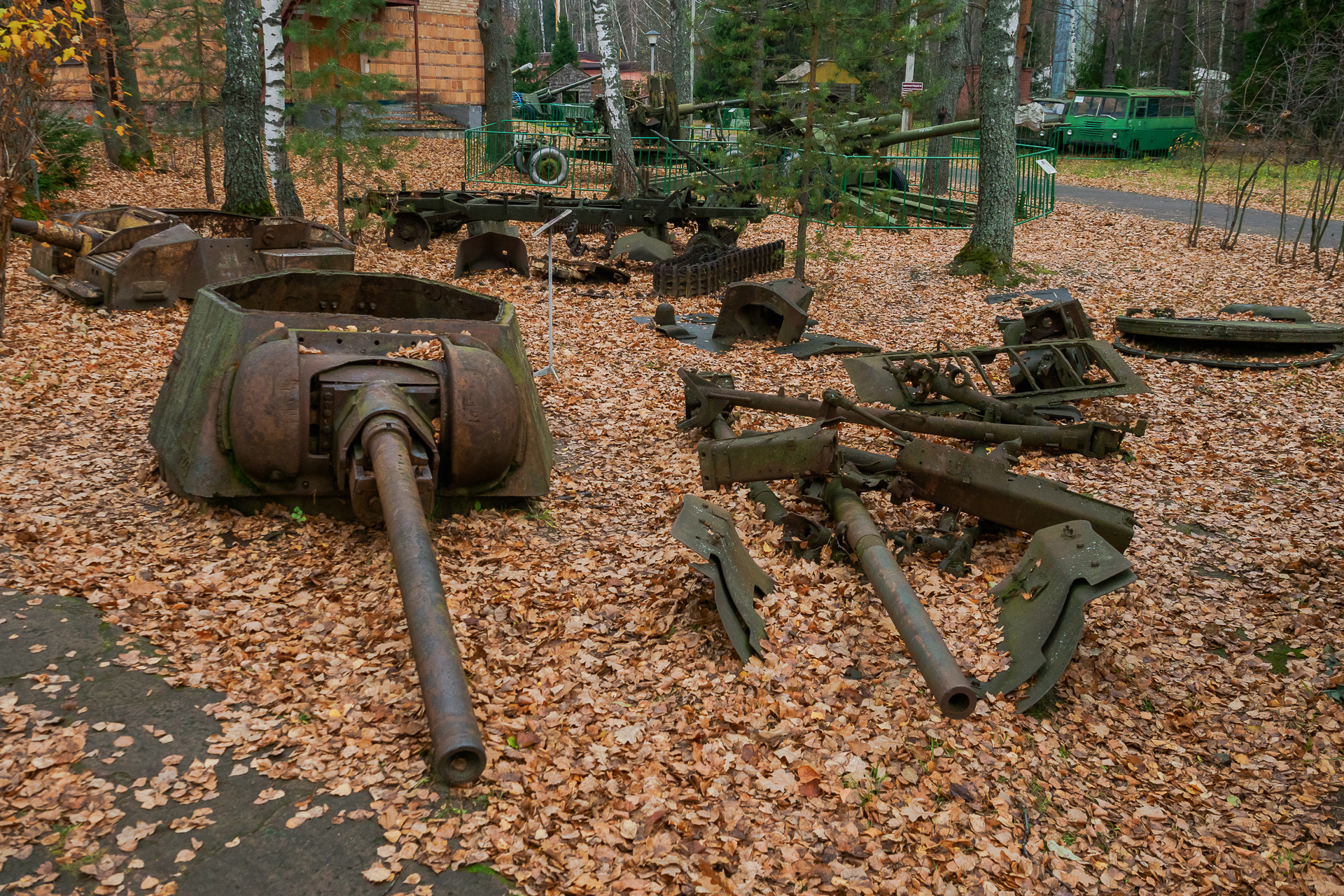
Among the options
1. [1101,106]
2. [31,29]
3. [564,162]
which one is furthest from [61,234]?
[1101,106]

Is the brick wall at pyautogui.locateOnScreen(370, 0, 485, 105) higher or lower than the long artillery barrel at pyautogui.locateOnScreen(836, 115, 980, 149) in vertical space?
higher

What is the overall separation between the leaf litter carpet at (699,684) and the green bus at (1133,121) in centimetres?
2734

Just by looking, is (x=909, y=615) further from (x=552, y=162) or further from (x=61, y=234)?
(x=552, y=162)

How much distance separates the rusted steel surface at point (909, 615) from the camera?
385cm

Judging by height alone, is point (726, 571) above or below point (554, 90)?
below

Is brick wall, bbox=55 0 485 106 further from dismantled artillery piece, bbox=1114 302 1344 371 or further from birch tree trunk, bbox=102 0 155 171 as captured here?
dismantled artillery piece, bbox=1114 302 1344 371

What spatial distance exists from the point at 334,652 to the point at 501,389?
5.73ft

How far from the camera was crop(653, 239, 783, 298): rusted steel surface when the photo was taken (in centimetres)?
1303

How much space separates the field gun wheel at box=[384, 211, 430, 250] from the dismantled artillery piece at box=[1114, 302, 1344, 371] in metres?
9.30

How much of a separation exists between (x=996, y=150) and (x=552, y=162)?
1050 centimetres

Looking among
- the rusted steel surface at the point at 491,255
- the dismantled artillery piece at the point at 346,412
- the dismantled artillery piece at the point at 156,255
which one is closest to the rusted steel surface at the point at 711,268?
the rusted steel surface at the point at 491,255

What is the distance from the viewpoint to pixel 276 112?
13.7m

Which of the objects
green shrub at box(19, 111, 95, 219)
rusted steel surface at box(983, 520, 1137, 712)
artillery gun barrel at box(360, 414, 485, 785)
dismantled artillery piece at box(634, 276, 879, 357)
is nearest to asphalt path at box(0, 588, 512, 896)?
artillery gun barrel at box(360, 414, 485, 785)

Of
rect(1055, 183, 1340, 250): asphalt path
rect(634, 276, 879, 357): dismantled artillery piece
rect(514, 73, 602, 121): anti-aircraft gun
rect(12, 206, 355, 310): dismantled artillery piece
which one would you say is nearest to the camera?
rect(12, 206, 355, 310): dismantled artillery piece
